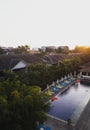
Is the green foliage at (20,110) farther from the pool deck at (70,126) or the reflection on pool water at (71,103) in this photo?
the reflection on pool water at (71,103)

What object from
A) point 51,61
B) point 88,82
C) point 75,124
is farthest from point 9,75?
point 51,61

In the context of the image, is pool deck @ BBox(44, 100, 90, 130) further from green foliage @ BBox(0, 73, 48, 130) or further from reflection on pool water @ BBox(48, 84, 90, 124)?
green foliage @ BBox(0, 73, 48, 130)

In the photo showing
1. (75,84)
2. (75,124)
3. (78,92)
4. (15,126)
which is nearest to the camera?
(15,126)

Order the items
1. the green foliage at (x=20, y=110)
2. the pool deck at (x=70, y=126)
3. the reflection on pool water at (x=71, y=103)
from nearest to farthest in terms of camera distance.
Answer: the green foliage at (x=20, y=110) < the pool deck at (x=70, y=126) < the reflection on pool water at (x=71, y=103)

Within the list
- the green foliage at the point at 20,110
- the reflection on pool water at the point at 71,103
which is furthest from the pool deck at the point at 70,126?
the green foliage at the point at 20,110

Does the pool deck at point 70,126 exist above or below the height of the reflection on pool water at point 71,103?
above

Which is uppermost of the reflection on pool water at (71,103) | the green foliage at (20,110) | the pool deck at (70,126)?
the green foliage at (20,110)

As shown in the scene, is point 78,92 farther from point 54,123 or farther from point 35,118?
point 35,118

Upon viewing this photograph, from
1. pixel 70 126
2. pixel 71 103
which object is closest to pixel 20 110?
pixel 70 126
